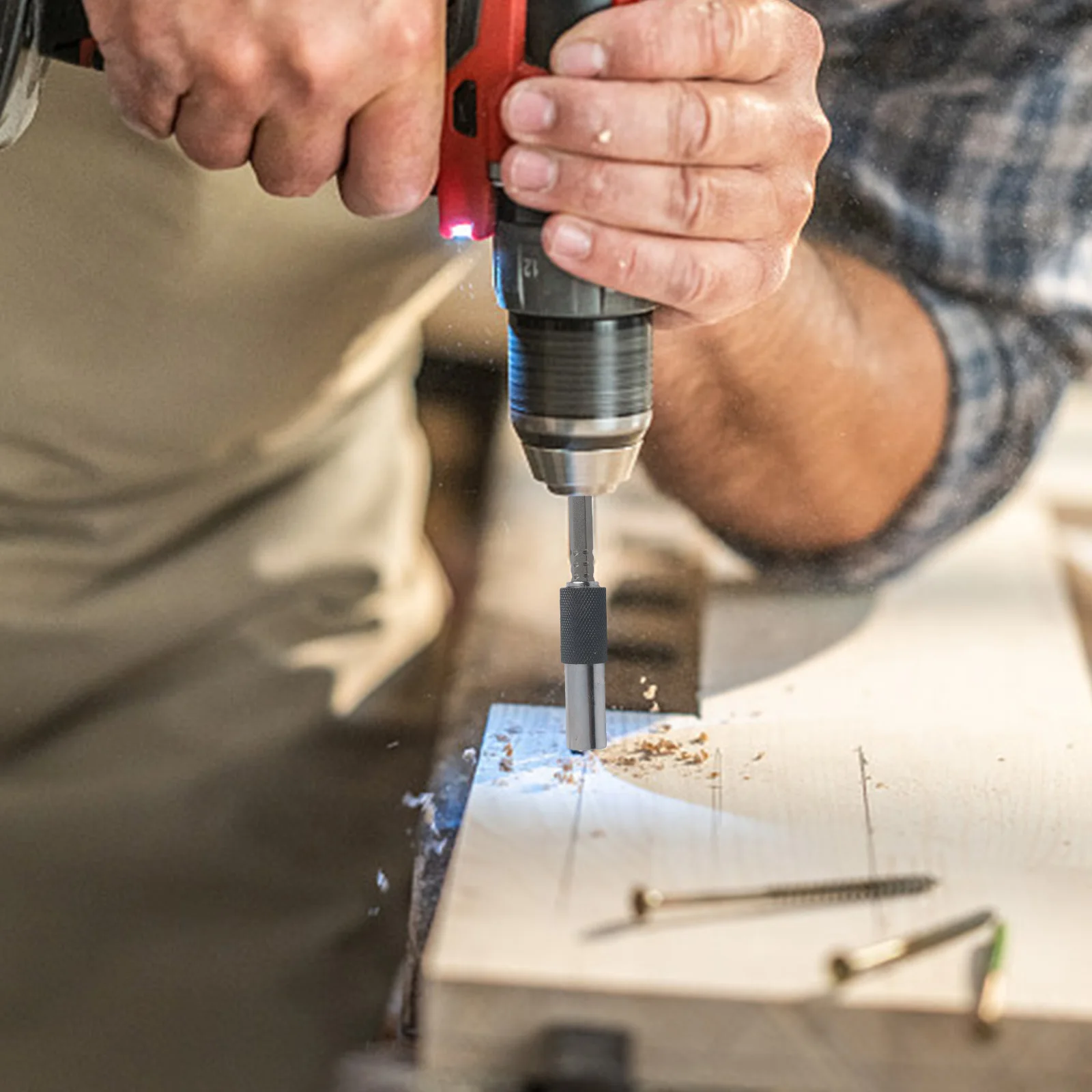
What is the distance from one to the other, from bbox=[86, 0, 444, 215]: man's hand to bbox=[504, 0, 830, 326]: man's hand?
0.04 m

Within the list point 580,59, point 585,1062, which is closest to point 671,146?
point 580,59

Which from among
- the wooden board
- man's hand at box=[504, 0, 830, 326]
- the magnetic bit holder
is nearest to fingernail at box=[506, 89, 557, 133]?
man's hand at box=[504, 0, 830, 326]

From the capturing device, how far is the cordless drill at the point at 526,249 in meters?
0.61

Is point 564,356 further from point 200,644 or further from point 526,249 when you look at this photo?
point 200,644

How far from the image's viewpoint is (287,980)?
37.8 inches

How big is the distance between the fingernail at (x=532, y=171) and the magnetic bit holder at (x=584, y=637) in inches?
5.4

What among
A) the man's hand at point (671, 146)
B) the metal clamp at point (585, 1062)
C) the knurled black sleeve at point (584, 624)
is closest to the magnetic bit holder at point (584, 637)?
the knurled black sleeve at point (584, 624)

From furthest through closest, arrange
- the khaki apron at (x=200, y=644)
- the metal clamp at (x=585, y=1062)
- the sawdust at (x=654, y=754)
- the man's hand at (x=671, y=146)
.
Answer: the khaki apron at (x=200, y=644) < the sawdust at (x=654, y=754) < the man's hand at (x=671, y=146) < the metal clamp at (x=585, y=1062)

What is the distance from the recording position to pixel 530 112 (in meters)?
Answer: 0.61

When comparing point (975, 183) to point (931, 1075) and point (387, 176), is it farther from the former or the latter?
point (931, 1075)

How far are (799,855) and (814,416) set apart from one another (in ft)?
1.37

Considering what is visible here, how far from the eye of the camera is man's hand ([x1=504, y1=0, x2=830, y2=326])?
616 mm

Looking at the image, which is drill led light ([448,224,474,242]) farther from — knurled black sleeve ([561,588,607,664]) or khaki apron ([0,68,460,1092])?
khaki apron ([0,68,460,1092])

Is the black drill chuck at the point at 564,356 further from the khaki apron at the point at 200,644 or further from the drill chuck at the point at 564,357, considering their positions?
the khaki apron at the point at 200,644
